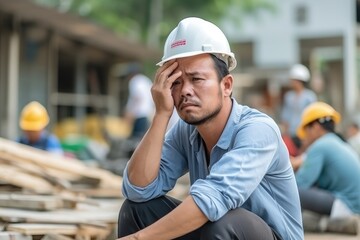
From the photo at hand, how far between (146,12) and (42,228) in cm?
2795

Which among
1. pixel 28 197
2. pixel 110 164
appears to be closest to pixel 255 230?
pixel 28 197

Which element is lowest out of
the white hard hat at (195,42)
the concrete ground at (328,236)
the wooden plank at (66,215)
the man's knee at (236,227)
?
the concrete ground at (328,236)

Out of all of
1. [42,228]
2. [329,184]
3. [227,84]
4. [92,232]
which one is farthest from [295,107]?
[227,84]

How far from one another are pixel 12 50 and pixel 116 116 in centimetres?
555

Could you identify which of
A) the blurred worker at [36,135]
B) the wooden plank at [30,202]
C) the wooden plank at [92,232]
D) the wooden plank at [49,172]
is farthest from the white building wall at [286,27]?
the wooden plank at [92,232]

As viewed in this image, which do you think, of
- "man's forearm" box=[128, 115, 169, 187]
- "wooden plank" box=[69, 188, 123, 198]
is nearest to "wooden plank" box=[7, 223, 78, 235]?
"man's forearm" box=[128, 115, 169, 187]

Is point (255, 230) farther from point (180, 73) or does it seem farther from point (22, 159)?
point (22, 159)

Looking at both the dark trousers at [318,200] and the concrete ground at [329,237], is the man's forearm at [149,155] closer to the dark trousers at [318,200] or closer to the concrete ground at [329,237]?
the concrete ground at [329,237]

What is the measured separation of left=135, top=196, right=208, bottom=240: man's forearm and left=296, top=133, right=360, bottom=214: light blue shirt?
3048 millimetres

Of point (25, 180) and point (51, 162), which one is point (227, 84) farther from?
point (51, 162)

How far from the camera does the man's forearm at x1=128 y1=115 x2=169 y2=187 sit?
11.7 feet

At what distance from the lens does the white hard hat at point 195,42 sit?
11.1 feet

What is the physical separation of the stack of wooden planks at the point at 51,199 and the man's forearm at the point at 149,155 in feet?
2.52

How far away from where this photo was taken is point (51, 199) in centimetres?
502
